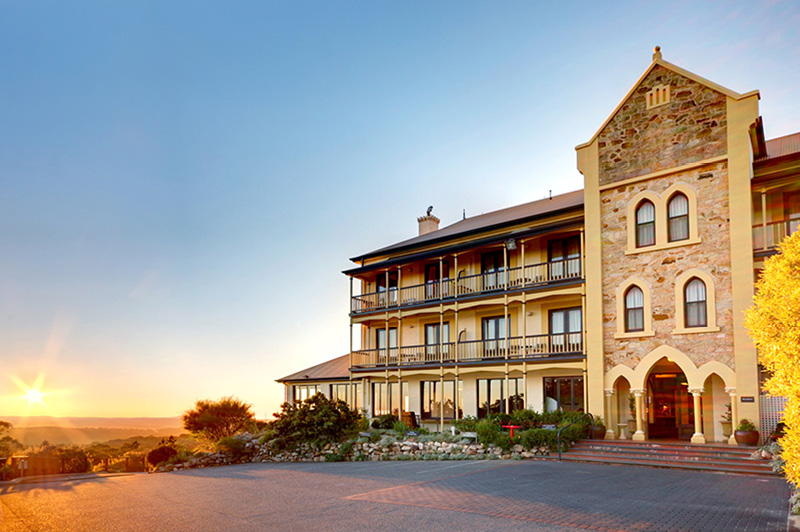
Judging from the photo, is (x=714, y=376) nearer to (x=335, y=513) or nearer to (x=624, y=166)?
(x=624, y=166)

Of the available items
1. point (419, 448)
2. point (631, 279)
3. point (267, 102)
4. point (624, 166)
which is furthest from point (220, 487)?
point (624, 166)

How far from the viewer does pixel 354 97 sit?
2005 centimetres

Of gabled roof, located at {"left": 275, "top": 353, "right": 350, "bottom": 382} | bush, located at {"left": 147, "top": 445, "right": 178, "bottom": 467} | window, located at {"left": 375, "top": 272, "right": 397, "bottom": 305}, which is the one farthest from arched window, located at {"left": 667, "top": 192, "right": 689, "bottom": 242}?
bush, located at {"left": 147, "top": 445, "right": 178, "bottom": 467}

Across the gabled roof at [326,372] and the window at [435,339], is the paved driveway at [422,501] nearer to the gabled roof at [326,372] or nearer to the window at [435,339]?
the window at [435,339]

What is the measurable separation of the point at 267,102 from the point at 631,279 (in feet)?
47.0

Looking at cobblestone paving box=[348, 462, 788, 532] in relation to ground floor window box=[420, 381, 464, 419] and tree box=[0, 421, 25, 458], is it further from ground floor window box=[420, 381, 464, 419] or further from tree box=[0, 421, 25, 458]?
tree box=[0, 421, 25, 458]

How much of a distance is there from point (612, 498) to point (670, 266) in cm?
1085

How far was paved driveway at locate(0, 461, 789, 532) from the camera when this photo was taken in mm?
9797

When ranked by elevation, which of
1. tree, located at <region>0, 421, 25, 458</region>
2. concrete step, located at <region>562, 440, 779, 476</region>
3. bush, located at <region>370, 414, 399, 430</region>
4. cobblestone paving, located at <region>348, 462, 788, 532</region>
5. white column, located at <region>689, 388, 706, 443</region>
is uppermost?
white column, located at <region>689, 388, 706, 443</region>

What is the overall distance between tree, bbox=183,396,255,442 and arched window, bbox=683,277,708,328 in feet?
74.8

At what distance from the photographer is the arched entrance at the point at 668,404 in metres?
20.8

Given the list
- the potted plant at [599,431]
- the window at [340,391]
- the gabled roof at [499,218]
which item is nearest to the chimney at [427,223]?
the gabled roof at [499,218]

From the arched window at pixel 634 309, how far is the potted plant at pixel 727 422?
3.58 metres

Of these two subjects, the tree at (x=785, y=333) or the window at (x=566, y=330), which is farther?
the window at (x=566, y=330)
